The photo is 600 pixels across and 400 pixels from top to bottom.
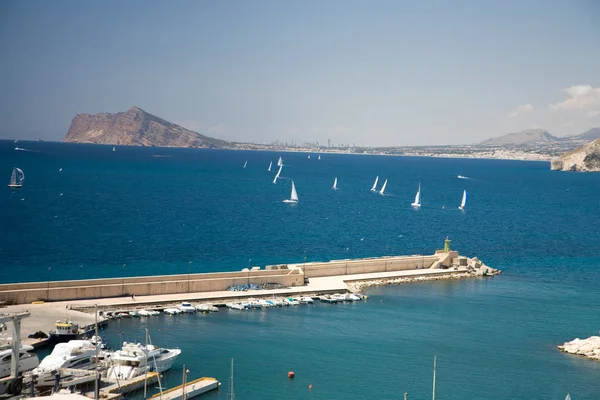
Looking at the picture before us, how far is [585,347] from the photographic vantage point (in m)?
40.0

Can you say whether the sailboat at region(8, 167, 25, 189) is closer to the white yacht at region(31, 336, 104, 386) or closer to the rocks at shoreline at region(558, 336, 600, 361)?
the white yacht at region(31, 336, 104, 386)

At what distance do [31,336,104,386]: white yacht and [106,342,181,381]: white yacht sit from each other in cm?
85

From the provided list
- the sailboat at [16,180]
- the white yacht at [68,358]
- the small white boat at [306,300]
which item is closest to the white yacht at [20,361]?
the white yacht at [68,358]

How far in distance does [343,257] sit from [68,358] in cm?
3949

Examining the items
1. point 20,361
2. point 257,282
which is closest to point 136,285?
point 257,282

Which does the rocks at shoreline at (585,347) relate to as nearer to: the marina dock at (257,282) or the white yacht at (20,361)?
the marina dock at (257,282)

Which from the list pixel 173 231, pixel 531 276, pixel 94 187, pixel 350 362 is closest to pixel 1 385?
pixel 350 362

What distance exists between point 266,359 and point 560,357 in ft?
53.1

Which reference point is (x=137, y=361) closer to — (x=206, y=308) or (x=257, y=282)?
(x=206, y=308)

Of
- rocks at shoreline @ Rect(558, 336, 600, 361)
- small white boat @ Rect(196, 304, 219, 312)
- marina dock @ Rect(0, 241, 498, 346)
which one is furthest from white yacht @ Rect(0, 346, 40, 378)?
rocks at shoreline @ Rect(558, 336, 600, 361)

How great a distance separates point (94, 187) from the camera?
12556cm

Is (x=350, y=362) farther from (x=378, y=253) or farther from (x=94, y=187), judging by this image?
(x=94, y=187)

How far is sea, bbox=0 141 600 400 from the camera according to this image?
35.4 metres

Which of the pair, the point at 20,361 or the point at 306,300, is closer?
the point at 20,361
